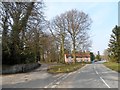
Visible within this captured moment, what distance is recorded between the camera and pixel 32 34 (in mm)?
42000

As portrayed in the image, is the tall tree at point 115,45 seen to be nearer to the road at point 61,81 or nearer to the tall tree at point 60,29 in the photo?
the tall tree at point 60,29

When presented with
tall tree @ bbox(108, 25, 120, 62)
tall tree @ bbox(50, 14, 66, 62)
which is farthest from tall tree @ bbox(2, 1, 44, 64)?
tall tree @ bbox(108, 25, 120, 62)

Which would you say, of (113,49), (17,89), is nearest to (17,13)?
(17,89)

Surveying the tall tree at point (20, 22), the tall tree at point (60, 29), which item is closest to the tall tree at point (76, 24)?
the tall tree at point (60, 29)

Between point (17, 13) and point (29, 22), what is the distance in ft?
7.17

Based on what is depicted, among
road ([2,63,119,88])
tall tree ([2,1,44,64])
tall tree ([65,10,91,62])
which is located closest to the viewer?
road ([2,63,119,88])

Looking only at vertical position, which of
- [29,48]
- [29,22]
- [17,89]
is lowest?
[17,89]

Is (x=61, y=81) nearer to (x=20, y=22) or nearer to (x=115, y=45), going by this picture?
(x=20, y=22)

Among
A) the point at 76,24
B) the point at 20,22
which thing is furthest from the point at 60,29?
the point at 20,22

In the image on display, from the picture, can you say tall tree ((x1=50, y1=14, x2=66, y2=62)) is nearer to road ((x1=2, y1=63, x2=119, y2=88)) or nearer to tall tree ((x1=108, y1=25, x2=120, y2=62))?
tall tree ((x1=108, y1=25, x2=120, y2=62))

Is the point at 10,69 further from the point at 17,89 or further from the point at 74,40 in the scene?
the point at 74,40

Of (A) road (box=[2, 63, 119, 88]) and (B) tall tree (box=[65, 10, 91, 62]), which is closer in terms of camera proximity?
(A) road (box=[2, 63, 119, 88])

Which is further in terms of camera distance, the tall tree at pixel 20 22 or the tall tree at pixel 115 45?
the tall tree at pixel 115 45

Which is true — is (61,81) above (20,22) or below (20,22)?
below
